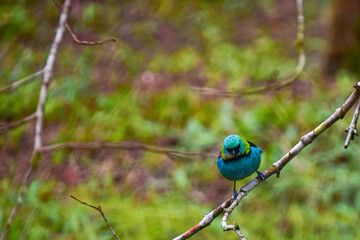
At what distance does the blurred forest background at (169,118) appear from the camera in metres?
4.67

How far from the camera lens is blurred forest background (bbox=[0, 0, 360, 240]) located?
4668mm

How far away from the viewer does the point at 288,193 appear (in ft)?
16.1

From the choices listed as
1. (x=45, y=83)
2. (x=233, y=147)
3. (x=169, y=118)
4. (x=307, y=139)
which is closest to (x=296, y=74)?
(x=233, y=147)

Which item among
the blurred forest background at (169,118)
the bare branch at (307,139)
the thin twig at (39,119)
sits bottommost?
the blurred forest background at (169,118)

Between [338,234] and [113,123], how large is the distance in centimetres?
320

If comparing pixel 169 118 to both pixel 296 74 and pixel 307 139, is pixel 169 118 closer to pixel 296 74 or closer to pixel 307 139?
pixel 296 74

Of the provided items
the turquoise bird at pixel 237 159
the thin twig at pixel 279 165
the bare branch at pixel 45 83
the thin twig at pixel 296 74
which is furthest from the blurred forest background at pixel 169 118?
the thin twig at pixel 279 165

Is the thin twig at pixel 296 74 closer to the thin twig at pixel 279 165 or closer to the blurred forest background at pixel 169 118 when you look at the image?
the thin twig at pixel 279 165

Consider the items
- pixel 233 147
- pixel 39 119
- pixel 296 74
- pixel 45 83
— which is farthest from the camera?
pixel 296 74

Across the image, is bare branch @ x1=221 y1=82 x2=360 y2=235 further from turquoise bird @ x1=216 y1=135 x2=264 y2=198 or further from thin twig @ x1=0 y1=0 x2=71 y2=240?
thin twig @ x1=0 y1=0 x2=71 y2=240

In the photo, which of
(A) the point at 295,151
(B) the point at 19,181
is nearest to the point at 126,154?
(B) the point at 19,181

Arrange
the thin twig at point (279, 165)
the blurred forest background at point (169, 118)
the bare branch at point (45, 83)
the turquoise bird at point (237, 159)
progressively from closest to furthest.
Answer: the thin twig at point (279, 165) < the turquoise bird at point (237, 159) < the bare branch at point (45, 83) < the blurred forest background at point (169, 118)

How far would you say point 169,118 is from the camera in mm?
6266

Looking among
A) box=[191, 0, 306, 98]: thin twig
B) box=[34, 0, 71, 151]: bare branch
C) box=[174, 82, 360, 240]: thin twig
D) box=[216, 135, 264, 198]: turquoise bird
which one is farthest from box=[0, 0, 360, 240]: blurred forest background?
box=[174, 82, 360, 240]: thin twig
